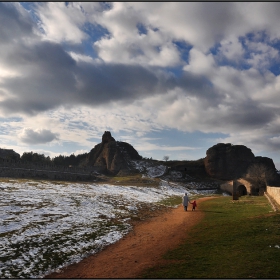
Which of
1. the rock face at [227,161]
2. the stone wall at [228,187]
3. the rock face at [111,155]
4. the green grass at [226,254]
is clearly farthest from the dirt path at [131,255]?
the rock face at [227,161]

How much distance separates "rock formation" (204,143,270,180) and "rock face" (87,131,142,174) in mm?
37815

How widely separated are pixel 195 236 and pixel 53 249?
8374mm

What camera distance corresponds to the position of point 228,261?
10.2m

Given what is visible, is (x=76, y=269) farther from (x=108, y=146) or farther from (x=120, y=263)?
(x=108, y=146)

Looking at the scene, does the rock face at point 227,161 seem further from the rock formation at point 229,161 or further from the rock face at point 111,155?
the rock face at point 111,155

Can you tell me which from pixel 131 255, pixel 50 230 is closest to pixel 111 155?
pixel 50 230

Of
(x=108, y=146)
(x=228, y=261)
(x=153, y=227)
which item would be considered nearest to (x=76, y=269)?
(x=228, y=261)

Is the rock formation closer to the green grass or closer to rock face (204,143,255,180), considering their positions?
rock face (204,143,255,180)

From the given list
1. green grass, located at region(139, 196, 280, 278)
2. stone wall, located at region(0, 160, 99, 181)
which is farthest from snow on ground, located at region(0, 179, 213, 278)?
stone wall, located at region(0, 160, 99, 181)

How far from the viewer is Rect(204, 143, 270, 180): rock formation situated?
10688 cm

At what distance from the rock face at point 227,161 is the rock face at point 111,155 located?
37619mm

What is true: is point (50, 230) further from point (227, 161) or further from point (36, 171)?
point (227, 161)

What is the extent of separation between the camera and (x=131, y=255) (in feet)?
39.1

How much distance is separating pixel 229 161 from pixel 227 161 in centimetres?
96
